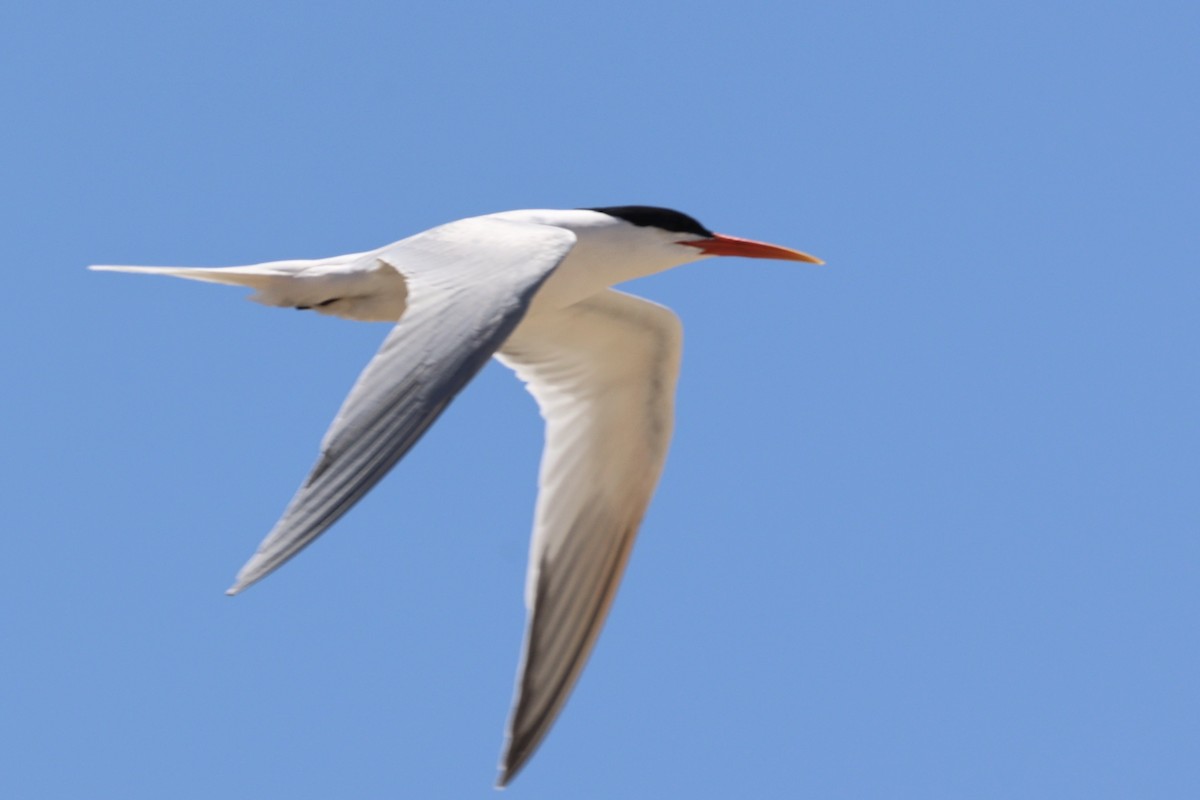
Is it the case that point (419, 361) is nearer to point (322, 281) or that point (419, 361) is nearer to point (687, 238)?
point (322, 281)

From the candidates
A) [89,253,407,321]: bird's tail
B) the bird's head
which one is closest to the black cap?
the bird's head

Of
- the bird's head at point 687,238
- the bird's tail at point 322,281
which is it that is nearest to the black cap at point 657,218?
the bird's head at point 687,238

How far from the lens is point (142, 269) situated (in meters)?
8.50

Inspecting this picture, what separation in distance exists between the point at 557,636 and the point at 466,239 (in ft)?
7.77

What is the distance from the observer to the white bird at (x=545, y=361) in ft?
21.3

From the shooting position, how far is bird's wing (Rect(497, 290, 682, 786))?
9633 millimetres

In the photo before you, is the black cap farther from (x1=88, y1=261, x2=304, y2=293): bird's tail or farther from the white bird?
(x1=88, y1=261, x2=304, y2=293): bird's tail

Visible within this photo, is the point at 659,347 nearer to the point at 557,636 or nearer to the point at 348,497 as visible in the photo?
the point at 557,636

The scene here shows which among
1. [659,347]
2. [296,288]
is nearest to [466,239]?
[296,288]

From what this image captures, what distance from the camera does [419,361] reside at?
6.66 meters

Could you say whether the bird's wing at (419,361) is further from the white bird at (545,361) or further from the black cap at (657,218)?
the black cap at (657,218)

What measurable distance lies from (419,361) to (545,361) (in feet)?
12.1

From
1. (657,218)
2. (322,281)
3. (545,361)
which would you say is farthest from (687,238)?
(322,281)

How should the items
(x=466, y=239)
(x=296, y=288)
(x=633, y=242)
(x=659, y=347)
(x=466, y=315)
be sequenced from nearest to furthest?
(x=466, y=315), (x=466, y=239), (x=296, y=288), (x=633, y=242), (x=659, y=347)
